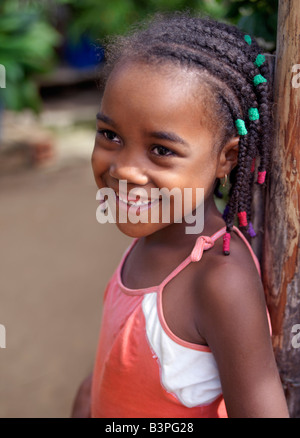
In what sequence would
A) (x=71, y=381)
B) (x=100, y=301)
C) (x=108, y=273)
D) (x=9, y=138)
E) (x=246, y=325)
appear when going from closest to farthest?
(x=246, y=325) < (x=71, y=381) < (x=100, y=301) < (x=108, y=273) < (x=9, y=138)

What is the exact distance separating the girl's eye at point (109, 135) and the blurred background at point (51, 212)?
0.30 metres

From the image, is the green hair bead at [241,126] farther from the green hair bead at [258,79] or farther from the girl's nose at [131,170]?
the girl's nose at [131,170]

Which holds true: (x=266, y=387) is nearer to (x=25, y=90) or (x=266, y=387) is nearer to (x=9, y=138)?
(x=25, y=90)

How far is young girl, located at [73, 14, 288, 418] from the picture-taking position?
1.12m

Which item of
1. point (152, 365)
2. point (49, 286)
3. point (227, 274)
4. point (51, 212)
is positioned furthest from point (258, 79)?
point (51, 212)

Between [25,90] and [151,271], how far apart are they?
4.51 meters

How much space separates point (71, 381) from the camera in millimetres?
2719

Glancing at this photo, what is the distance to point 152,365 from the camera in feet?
4.17

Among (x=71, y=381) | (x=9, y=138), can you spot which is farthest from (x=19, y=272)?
(x=9, y=138)

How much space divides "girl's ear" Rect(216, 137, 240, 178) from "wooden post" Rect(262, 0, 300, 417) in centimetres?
10

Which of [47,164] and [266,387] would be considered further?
[47,164]

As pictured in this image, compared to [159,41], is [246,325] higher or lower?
lower

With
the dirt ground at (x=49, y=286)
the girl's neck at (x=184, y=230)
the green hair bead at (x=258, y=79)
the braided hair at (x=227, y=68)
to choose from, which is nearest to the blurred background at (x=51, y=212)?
the dirt ground at (x=49, y=286)
